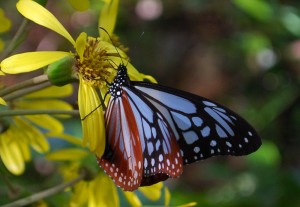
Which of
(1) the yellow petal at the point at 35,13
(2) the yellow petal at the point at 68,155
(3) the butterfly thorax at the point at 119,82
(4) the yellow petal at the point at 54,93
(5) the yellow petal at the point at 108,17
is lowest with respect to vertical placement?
(2) the yellow petal at the point at 68,155

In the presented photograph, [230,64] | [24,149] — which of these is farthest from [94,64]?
[230,64]

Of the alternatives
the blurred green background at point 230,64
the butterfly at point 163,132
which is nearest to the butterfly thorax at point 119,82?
the butterfly at point 163,132

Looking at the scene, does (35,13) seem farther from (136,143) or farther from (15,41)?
(136,143)

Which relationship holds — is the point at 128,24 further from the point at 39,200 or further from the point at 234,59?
the point at 39,200

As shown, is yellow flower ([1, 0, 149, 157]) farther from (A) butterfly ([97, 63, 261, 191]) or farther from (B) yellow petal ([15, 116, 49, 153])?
(B) yellow petal ([15, 116, 49, 153])

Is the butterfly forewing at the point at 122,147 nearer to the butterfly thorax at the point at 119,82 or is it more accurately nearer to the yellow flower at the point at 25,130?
the butterfly thorax at the point at 119,82

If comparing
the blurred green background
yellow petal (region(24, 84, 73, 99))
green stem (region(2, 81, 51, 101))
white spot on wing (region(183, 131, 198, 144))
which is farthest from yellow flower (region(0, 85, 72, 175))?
the blurred green background
